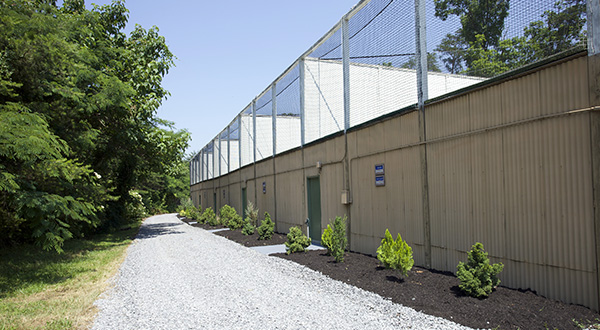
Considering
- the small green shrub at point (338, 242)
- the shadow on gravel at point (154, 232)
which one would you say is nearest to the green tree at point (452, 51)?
the small green shrub at point (338, 242)

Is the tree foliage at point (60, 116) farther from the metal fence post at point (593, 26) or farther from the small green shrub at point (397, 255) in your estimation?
A: the metal fence post at point (593, 26)

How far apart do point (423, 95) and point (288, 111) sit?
8708 mm

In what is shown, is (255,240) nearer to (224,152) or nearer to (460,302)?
(460,302)

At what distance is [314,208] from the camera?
13.2 m

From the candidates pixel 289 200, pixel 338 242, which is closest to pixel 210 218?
pixel 289 200

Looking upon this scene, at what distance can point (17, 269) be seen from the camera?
10062 mm

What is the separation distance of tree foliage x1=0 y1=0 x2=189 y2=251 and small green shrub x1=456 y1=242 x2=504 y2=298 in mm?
6841

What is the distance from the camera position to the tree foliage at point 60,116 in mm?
7699

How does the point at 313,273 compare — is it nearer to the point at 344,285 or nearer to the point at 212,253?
the point at 344,285

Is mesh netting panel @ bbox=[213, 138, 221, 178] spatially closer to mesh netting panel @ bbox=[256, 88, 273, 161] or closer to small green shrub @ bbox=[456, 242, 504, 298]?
mesh netting panel @ bbox=[256, 88, 273, 161]

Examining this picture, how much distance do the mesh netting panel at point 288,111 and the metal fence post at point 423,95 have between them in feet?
23.1

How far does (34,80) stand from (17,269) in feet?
15.1

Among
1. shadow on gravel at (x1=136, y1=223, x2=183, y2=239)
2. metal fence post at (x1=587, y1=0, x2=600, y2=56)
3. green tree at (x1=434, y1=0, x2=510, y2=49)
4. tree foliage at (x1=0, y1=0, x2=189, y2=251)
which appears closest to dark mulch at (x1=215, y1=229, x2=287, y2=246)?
tree foliage at (x1=0, y1=0, x2=189, y2=251)

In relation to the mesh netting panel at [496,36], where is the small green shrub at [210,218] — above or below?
below
